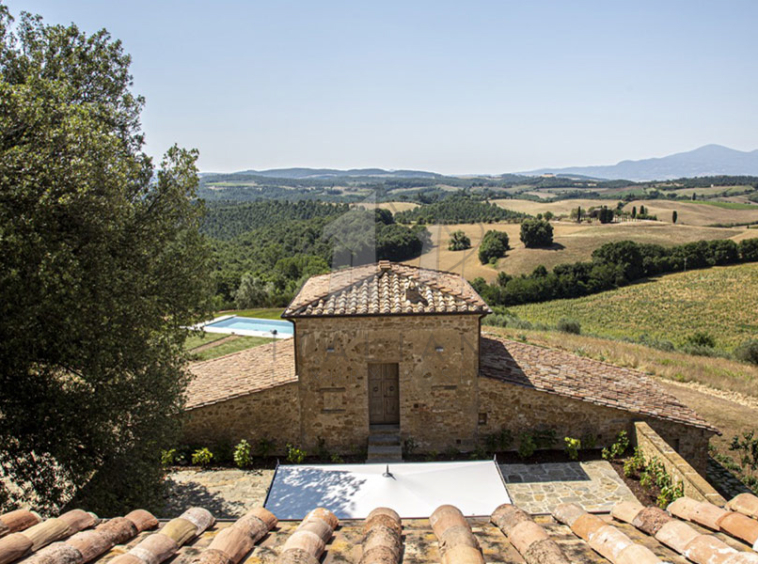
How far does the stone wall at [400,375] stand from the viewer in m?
11.3

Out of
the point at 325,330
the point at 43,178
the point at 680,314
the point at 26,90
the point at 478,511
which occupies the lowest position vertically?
the point at 680,314

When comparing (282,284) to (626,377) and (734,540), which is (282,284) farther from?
(734,540)

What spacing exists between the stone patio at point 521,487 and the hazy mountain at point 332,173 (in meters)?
35.1

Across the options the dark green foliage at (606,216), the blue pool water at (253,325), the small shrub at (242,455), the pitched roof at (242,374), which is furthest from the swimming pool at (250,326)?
the dark green foliage at (606,216)

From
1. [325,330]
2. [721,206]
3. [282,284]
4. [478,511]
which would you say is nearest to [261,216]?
[282,284]

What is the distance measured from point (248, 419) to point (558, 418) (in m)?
7.43

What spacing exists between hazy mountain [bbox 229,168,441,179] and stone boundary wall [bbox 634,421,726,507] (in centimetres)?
3476

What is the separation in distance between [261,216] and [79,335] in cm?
7274

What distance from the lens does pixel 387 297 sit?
11.7 metres

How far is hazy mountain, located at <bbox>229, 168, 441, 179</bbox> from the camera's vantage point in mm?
45575

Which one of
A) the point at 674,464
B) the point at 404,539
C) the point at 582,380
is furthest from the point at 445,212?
the point at 404,539

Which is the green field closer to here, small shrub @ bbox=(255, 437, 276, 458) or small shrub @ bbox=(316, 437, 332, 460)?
small shrub @ bbox=(316, 437, 332, 460)

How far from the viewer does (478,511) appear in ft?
24.6

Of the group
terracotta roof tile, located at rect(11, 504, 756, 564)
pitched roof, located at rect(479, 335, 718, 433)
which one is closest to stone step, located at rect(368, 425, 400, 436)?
pitched roof, located at rect(479, 335, 718, 433)
